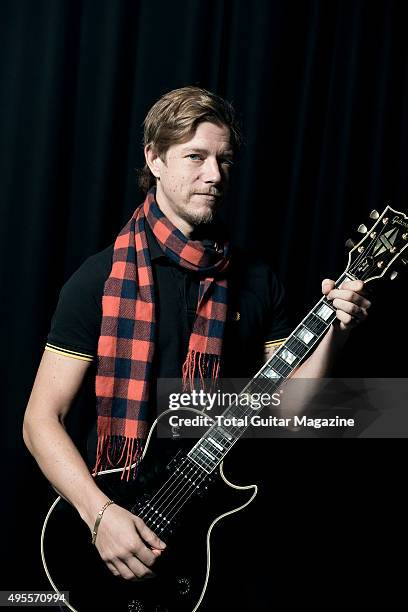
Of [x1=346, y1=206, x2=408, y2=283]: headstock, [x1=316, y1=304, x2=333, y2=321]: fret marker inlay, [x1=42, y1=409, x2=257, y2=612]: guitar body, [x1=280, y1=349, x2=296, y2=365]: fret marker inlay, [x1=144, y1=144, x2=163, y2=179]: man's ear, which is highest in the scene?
[x1=144, y1=144, x2=163, y2=179]: man's ear

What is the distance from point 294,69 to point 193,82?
35cm

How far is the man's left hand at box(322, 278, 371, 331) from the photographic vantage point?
1431 millimetres

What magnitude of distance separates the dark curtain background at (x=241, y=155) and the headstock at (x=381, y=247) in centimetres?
56

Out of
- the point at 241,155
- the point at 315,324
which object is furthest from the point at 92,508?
the point at 241,155

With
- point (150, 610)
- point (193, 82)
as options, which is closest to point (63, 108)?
point (193, 82)

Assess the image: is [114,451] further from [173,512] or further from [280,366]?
[280,366]

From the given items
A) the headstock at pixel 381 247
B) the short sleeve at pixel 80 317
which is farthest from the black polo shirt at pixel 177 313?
the headstock at pixel 381 247

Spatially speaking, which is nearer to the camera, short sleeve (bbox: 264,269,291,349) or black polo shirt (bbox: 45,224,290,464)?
black polo shirt (bbox: 45,224,290,464)

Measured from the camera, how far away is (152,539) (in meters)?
1.38

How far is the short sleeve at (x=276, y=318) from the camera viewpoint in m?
1.75

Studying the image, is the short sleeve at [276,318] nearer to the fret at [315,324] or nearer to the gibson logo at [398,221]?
the fret at [315,324]

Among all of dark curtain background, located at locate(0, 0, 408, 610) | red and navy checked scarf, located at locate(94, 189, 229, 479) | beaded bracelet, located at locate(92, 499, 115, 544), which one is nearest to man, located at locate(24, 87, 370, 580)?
red and navy checked scarf, located at locate(94, 189, 229, 479)

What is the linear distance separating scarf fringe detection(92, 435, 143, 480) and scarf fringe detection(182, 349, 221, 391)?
165 millimetres

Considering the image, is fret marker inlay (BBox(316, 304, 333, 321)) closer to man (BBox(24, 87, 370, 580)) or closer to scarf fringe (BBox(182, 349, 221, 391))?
man (BBox(24, 87, 370, 580))
